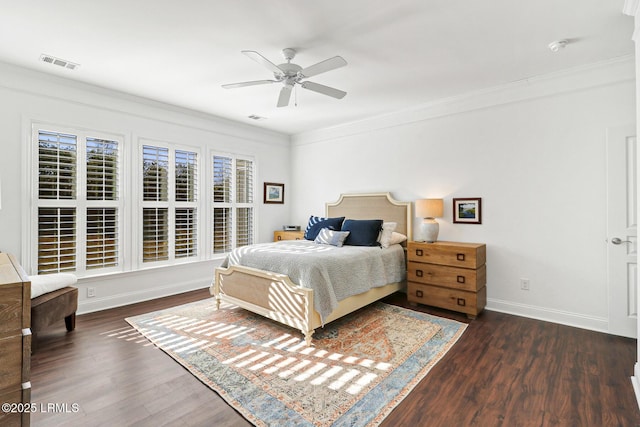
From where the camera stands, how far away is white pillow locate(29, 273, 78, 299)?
2.89 metres

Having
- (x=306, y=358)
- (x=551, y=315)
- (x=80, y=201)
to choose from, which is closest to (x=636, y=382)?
(x=551, y=315)

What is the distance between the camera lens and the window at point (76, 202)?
352 centimetres

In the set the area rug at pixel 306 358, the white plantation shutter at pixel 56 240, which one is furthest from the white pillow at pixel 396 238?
the white plantation shutter at pixel 56 240

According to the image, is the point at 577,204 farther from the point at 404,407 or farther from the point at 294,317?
the point at 294,317

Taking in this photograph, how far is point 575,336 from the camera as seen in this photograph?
3.08m

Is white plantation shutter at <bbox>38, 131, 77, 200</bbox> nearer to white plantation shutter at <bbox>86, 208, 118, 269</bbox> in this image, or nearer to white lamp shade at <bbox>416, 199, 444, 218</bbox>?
white plantation shutter at <bbox>86, 208, 118, 269</bbox>

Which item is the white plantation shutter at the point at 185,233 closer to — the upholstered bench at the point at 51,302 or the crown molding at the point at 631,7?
the upholstered bench at the point at 51,302

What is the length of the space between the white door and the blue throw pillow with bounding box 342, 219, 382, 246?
7.65ft

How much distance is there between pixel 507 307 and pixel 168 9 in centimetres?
444

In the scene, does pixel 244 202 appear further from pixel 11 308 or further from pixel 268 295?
pixel 11 308

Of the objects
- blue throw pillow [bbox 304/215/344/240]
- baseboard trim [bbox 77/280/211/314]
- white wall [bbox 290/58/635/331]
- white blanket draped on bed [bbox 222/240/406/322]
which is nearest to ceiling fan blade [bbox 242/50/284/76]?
white blanket draped on bed [bbox 222/240/406/322]

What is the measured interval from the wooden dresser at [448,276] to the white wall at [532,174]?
40 cm

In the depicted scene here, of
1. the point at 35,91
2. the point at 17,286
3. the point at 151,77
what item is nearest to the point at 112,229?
the point at 35,91

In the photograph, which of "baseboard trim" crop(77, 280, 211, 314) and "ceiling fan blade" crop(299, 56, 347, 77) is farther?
"baseboard trim" crop(77, 280, 211, 314)
